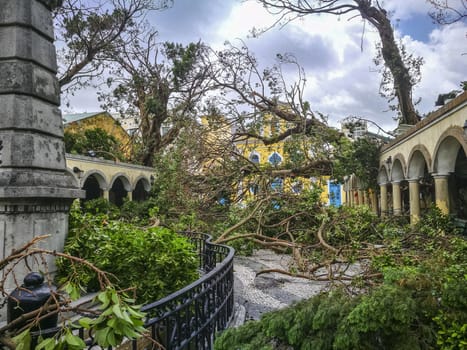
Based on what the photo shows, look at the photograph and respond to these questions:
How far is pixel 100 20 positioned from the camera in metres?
20.2

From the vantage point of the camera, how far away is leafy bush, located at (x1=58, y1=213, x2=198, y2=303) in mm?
4539

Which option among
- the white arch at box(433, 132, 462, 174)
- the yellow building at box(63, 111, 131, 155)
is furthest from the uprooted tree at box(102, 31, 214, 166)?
the white arch at box(433, 132, 462, 174)

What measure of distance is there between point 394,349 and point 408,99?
16.7m

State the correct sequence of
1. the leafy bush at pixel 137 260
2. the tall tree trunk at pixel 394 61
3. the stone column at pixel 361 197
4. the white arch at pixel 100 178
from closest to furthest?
the leafy bush at pixel 137 260 < the tall tree trunk at pixel 394 61 < the white arch at pixel 100 178 < the stone column at pixel 361 197

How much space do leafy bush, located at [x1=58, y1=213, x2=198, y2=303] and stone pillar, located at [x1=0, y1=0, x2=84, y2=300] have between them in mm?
294

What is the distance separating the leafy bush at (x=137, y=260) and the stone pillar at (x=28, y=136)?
0.29m

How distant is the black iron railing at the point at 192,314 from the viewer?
262 cm

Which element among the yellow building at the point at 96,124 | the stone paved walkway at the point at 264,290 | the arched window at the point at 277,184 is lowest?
the stone paved walkway at the point at 264,290

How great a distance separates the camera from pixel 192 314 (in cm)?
375

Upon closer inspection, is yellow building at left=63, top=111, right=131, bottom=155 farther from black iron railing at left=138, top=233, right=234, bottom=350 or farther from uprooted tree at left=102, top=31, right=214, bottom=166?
black iron railing at left=138, top=233, right=234, bottom=350

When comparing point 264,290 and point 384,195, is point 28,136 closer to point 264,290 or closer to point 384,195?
point 264,290

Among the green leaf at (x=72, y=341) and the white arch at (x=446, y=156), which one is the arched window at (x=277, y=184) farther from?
the green leaf at (x=72, y=341)

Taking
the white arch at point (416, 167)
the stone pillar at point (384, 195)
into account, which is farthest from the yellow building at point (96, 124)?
the white arch at point (416, 167)

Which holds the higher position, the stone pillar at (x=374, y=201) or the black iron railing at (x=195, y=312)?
the stone pillar at (x=374, y=201)
